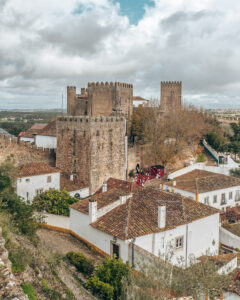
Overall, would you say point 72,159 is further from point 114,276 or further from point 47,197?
point 114,276

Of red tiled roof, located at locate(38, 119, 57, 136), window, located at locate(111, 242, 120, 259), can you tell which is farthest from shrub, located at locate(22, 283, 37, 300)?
red tiled roof, located at locate(38, 119, 57, 136)

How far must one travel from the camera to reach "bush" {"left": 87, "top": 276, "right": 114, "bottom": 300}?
32.3 feet

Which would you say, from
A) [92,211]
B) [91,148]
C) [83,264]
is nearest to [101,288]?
[83,264]

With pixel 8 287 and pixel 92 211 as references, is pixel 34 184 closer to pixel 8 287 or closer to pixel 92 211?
pixel 92 211

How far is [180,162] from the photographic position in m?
33.2

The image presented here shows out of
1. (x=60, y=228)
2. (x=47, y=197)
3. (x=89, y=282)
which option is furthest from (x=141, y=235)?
(x=47, y=197)

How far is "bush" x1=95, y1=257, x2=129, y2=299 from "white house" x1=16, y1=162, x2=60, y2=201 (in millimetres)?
10841

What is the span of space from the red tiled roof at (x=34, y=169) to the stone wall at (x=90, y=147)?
1861mm

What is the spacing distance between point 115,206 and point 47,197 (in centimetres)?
427

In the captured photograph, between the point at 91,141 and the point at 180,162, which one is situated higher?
the point at 91,141

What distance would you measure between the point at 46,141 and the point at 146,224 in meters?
16.9

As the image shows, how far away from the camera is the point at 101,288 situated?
9.94 meters

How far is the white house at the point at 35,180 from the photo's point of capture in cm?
2014

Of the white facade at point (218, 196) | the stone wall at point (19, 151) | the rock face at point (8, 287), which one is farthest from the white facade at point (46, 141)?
the rock face at point (8, 287)
